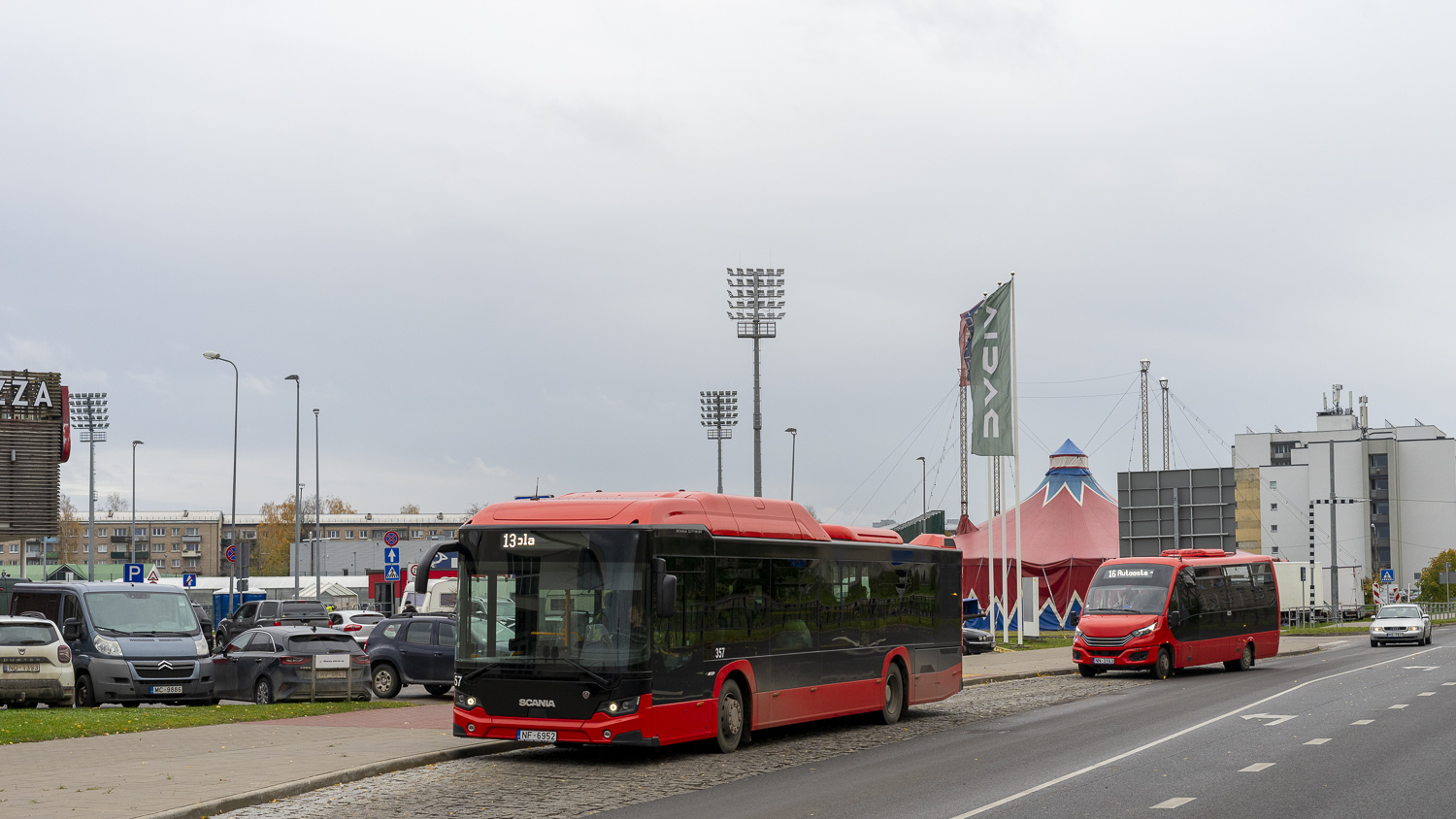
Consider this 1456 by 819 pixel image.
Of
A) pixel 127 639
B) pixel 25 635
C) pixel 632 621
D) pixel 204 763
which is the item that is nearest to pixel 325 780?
pixel 204 763

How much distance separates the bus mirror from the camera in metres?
13.4

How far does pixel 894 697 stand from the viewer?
1888 cm

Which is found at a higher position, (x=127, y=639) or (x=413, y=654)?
(x=127, y=639)

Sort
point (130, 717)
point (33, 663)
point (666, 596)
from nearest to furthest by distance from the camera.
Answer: point (666, 596), point (130, 717), point (33, 663)

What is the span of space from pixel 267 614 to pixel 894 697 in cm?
2774

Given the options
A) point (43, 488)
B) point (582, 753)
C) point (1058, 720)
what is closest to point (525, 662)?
point (582, 753)

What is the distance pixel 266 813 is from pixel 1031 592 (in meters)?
39.1

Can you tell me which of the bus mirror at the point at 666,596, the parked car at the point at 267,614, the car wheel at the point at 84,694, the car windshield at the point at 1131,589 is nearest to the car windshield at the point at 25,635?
the car wheel at the point at 84,694

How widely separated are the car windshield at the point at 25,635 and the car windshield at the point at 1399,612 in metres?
39.6

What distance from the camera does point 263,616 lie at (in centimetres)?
4081

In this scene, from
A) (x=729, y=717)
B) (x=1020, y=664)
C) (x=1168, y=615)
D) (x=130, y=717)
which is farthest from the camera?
(x=1020, y=664)

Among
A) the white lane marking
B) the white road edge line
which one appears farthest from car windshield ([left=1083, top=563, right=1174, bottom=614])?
the white lane marking

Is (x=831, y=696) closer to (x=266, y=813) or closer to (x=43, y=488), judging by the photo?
(x=266, y=813)

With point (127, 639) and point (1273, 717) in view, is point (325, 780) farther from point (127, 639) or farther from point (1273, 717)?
point (1273, 717)
